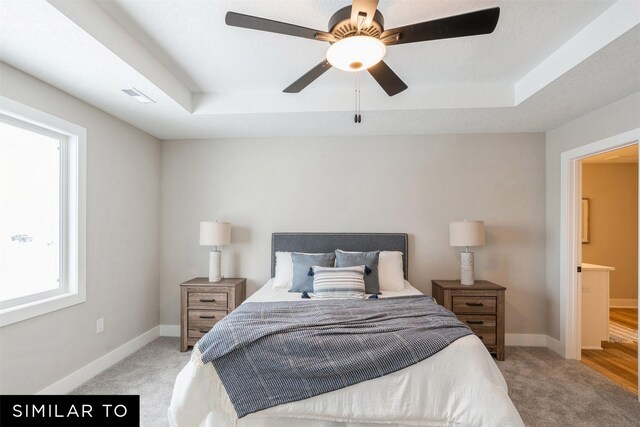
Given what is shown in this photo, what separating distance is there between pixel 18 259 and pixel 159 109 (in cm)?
164

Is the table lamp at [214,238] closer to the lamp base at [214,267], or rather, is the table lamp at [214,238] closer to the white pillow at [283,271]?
the lamp base at [214,267]

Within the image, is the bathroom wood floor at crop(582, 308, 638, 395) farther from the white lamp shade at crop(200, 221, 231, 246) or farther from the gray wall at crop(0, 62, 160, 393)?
the gray wall at crop(0, 62, 160, 393)

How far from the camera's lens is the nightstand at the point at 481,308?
3332 millimetres

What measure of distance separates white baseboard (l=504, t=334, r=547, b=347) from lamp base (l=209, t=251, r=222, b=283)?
3.41m

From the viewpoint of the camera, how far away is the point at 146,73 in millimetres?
2400

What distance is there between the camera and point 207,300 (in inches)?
139

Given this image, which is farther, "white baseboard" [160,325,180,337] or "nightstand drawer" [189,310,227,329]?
"white baseboard" [160,325,180,337]

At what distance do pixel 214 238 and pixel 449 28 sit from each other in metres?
2.98

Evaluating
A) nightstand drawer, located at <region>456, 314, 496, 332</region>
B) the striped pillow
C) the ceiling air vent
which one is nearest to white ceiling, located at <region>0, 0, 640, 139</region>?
the ceiling air vent

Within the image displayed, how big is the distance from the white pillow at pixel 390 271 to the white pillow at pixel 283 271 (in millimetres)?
969

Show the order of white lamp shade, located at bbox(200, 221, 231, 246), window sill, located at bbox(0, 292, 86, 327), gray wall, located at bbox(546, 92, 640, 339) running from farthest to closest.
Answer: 1. white lamp shade, located at bbox(200, 221, 231, 246)
2. gray wall, located at bbox(546, 92, 640, 339)
3. window sill, located at bbox(0, 292, 86, 327)

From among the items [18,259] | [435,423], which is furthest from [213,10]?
[435,423]

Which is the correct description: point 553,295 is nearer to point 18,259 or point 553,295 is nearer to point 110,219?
point 110,219

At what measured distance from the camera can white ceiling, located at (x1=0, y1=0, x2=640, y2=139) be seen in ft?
6.24
